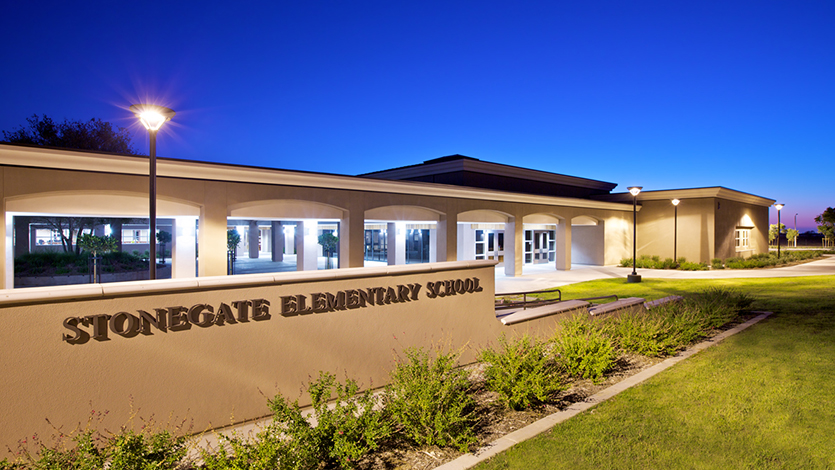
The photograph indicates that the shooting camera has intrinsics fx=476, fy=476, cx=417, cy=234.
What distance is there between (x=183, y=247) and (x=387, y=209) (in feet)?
26.5

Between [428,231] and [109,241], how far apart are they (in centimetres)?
1868

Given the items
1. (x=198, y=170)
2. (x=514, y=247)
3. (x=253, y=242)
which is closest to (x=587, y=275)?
(x=514, y=247)

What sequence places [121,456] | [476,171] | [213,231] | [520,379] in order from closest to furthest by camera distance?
[121,456] < [520,379] < [213,231] < [476,171]

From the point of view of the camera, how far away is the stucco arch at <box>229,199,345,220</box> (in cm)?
1667

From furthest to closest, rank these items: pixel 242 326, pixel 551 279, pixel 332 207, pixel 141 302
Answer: pixel 551 279, pixel 332 207, pixel 242 326, pixel 141 302

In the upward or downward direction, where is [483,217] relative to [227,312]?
upward

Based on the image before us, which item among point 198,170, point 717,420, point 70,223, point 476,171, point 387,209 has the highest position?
point 476,171

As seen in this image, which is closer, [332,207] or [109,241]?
[332,207]

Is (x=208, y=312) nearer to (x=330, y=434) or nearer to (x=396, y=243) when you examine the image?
(x=330, y=434)

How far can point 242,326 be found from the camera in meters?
6.12

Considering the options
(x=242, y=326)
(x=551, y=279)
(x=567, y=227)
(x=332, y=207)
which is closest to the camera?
(x=242, y=326)

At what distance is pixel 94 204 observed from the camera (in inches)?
543

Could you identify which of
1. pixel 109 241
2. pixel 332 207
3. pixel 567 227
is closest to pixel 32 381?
pixel 332 207

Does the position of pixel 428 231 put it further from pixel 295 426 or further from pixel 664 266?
pixel 295 426
